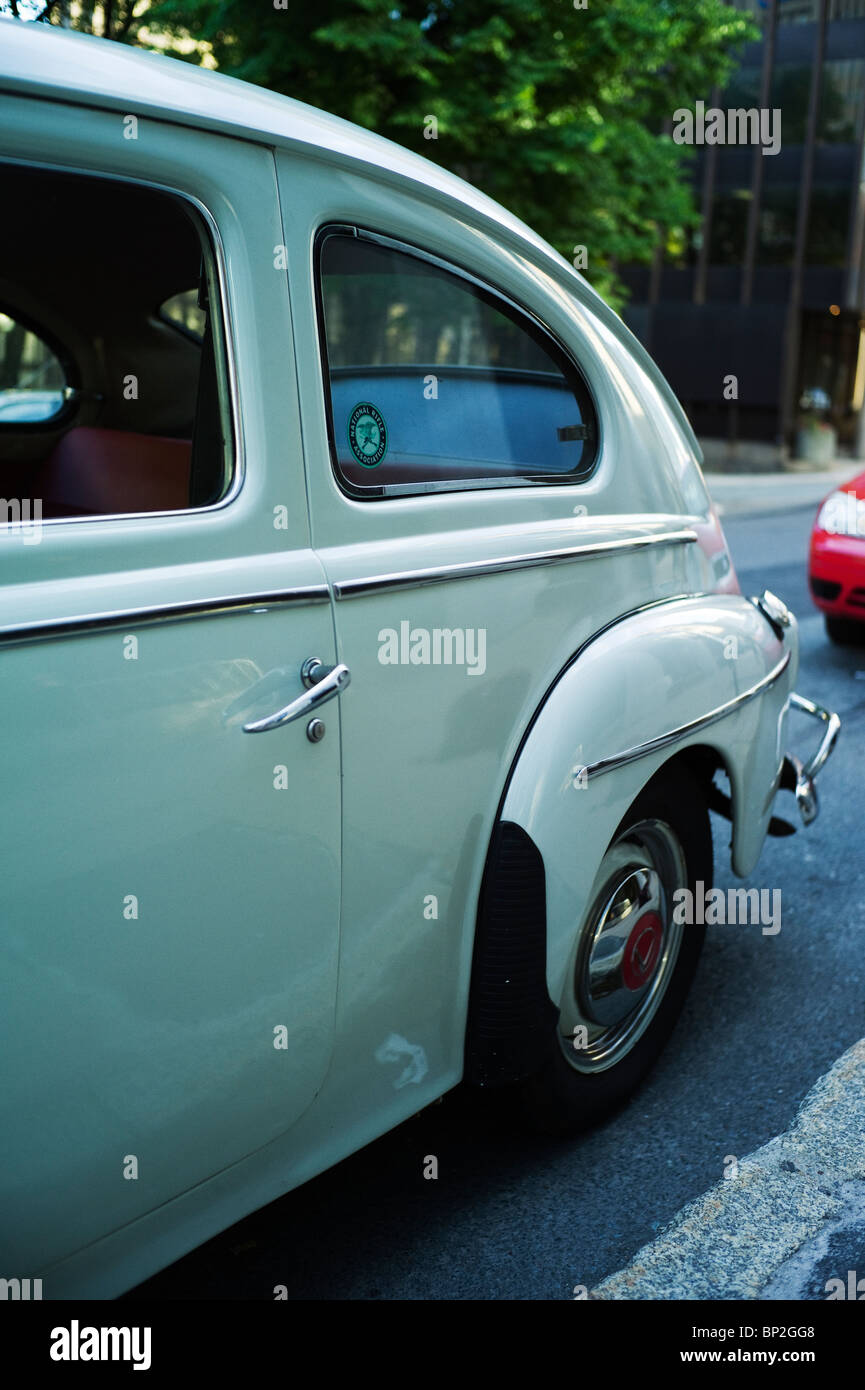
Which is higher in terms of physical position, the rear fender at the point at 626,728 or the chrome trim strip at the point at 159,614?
the chrome trim strip at the point at 159,614

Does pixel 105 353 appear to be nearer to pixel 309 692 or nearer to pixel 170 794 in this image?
pixel 309 692

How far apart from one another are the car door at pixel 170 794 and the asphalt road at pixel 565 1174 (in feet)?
1.99

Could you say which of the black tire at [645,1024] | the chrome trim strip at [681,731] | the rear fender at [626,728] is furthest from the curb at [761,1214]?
the chrome trim strip at [681,731]

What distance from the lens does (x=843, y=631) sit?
23.2 ft

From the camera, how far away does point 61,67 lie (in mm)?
1463

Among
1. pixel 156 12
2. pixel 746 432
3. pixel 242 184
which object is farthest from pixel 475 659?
pixel 746 432

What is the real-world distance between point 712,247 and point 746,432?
163 inches

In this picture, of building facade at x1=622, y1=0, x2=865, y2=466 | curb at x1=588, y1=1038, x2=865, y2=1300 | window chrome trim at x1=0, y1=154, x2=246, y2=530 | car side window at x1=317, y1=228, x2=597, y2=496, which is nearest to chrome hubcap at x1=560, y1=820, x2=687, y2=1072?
curb at x1=588, y1=1038, x2=865, y2=1300

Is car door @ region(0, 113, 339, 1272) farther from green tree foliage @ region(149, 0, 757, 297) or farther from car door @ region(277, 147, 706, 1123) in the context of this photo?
green tree foliage @ region(149, 0, 757, 297)

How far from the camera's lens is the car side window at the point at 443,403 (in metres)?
1.91

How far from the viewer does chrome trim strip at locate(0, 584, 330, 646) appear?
1.40 meters

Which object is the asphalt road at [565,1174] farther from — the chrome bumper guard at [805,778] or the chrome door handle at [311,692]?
the chrome door handle at [311,692]

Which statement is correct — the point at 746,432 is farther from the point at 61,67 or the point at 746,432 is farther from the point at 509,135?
the point at 61,67

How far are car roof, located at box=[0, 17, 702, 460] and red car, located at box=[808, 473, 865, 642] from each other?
4.83 metres
